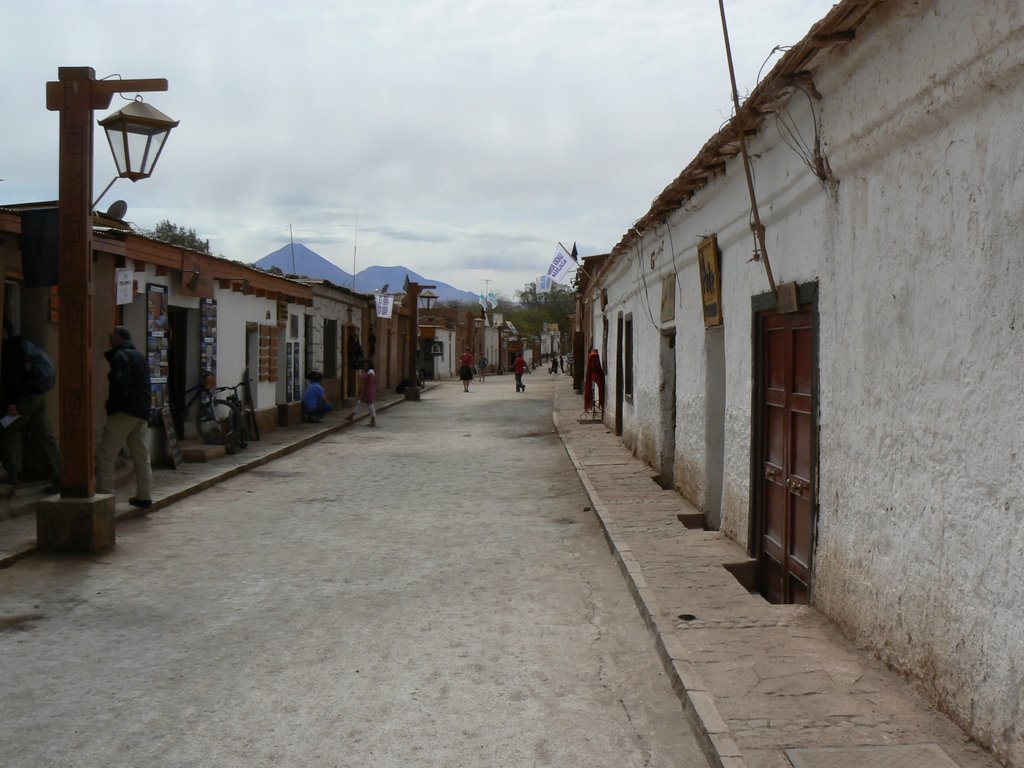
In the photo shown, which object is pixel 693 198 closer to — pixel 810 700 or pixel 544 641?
pixel 544 641

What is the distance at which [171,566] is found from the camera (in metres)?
7.25

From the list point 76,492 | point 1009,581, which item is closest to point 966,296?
point 1009,581

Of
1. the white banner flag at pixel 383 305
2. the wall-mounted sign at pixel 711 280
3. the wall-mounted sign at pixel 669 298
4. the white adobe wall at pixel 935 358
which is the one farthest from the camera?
the white banner flag at pixel 383 305

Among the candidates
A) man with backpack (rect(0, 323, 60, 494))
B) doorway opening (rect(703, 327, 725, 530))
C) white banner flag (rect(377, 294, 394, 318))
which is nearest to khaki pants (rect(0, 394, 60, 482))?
man with backpack (rect(0, 323, 60, 494))

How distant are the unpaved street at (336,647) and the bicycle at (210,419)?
3999 millimetres

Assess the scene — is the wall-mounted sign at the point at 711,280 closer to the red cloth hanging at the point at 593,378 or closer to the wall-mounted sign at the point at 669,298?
the wall-mounted sign at the point at 669,298

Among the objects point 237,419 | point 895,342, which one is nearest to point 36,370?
point 237,419

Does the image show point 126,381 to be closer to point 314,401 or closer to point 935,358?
point 935,358

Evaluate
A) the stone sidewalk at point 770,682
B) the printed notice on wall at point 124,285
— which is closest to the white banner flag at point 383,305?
the printed notice on wall at point 124,285

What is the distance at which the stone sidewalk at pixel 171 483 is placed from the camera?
768 centimetres

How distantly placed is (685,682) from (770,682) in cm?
40

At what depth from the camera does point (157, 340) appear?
1189 centimetres

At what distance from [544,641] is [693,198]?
5.50 m

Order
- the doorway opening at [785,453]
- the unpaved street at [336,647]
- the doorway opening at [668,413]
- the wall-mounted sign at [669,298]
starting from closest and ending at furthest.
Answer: the unpaved street at [336,647] → the doorway opening at [785,453] → the wall-mounted sign at [669,298] → the doorway opening at [668,413]
